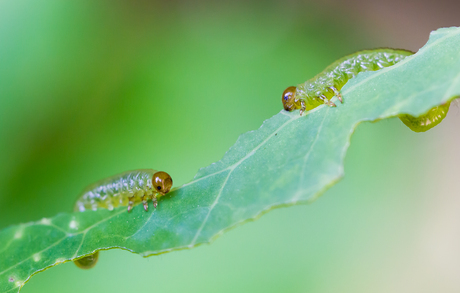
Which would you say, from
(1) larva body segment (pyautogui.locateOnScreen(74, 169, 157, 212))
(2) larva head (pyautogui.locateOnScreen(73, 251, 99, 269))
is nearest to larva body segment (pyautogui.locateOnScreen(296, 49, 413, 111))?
(1) larva body segment (pyautogui.locateOnScreen(74, 169, 157, 212))

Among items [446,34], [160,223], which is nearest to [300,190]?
[160,223]

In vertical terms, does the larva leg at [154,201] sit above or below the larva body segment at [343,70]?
below

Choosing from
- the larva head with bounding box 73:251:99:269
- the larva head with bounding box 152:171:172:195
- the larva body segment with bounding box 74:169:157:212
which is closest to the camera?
the larva head with bounding box 152:171:172:195

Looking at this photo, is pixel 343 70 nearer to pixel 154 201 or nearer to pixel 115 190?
pixel 154 201

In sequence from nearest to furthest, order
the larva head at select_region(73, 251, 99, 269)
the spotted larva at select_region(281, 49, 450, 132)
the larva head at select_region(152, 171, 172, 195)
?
the spotted larva at select_region(281, 49, 450, 132) < the larva head at select_region(152, 171, 172, 195) < the larva head at select_region(73, 251, 99, 269)

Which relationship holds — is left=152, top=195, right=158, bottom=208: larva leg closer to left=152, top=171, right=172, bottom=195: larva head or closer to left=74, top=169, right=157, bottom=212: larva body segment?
left=152, top=171, right=172, bottom=195: larva head

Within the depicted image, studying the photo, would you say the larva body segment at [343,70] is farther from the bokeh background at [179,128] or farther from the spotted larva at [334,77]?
the bokeh background at [179,128]

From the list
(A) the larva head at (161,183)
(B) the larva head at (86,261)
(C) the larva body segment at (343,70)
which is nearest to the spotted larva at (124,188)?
(A) the larva head at (161,183)

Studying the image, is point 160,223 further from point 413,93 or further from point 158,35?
point 158,35
